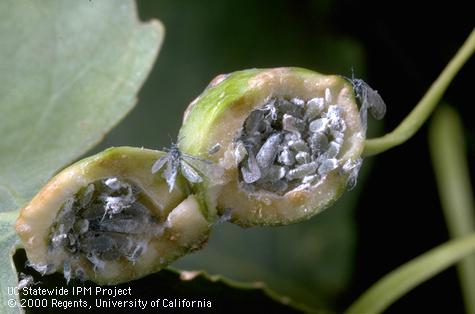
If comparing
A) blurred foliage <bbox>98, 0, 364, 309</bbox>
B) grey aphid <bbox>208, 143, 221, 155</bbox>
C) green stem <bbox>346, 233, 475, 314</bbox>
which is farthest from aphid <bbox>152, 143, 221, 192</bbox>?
blurred foliage <bbox>98, 0, 364, 309</bbox>

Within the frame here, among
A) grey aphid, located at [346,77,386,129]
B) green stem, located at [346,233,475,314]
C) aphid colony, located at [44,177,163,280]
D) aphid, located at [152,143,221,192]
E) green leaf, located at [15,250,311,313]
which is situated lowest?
green stem, located at [346,233,475,314]

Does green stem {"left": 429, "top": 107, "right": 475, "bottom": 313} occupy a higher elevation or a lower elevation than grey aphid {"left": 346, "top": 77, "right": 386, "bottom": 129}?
lower

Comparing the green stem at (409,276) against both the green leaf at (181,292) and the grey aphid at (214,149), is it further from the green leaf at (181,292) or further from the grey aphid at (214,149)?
the grey aphid at (214,149)

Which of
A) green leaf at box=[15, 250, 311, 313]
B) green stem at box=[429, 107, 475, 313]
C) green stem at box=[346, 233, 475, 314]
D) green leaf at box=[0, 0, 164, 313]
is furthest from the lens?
green stem at box=[429, 107, 475, 313]

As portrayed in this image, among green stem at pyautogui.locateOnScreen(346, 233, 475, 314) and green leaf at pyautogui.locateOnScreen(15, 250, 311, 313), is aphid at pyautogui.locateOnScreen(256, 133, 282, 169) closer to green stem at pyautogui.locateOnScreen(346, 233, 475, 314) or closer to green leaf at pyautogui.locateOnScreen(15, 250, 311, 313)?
green leaf at pyautogui.locateOnScreen(15, 250, 311, 313)

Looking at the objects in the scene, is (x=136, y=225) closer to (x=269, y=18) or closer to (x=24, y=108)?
(x=24, y=108)

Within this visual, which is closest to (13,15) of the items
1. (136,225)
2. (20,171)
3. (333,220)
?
(20,171)

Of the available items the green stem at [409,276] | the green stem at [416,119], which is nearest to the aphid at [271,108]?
the green stem at [416,119]
